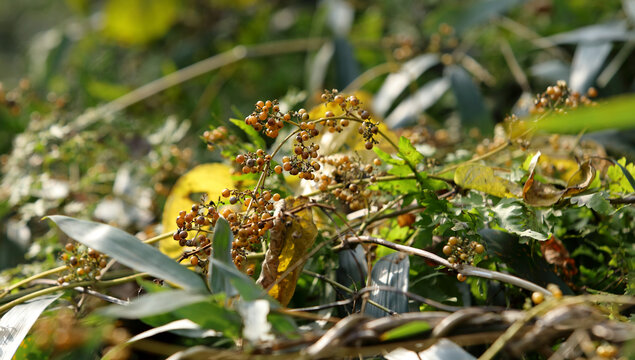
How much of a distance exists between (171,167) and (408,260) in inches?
22.6

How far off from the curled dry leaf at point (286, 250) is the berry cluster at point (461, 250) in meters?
0.14

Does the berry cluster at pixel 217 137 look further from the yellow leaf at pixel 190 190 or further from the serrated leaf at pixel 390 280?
the serrated leaf at pixel 390 280

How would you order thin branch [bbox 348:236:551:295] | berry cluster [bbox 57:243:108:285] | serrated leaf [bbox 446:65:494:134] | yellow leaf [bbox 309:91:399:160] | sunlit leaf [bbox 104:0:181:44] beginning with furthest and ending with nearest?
sunlit leaf [bbox 104:0:181:44] → serrated leaf [bbox 446:65:494:134] → yellow leaf [bbox 309:91:399:160] → berry cluster [bbox 57:243:108:285] → thin branch [bbox 348:236:551:295]

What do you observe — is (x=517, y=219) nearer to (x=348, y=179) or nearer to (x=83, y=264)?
(x=348, y=179)

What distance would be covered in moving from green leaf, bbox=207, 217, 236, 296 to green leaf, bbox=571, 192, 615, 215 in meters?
0.35

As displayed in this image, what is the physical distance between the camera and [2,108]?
48.7 inches

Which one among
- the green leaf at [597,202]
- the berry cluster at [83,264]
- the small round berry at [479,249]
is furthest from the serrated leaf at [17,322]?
the green leaf at [597,202]

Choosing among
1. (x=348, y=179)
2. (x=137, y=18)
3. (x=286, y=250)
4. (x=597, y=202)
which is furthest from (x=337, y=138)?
(x=137, y=18)

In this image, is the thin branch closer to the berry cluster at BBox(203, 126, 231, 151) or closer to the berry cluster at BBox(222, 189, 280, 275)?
the berry cluster at BBox(222, 189, 280, 275)

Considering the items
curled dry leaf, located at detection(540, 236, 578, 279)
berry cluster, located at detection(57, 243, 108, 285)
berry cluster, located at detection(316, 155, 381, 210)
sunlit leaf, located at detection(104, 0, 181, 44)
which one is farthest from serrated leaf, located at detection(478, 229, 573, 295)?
sunlit leaf, located at detection(104, 0, 181, 44)

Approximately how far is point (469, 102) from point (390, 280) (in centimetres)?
65

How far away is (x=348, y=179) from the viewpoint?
0.57 m

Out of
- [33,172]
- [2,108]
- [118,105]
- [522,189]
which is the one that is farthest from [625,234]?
[2,108]

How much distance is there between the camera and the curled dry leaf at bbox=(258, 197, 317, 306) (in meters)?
0.50
